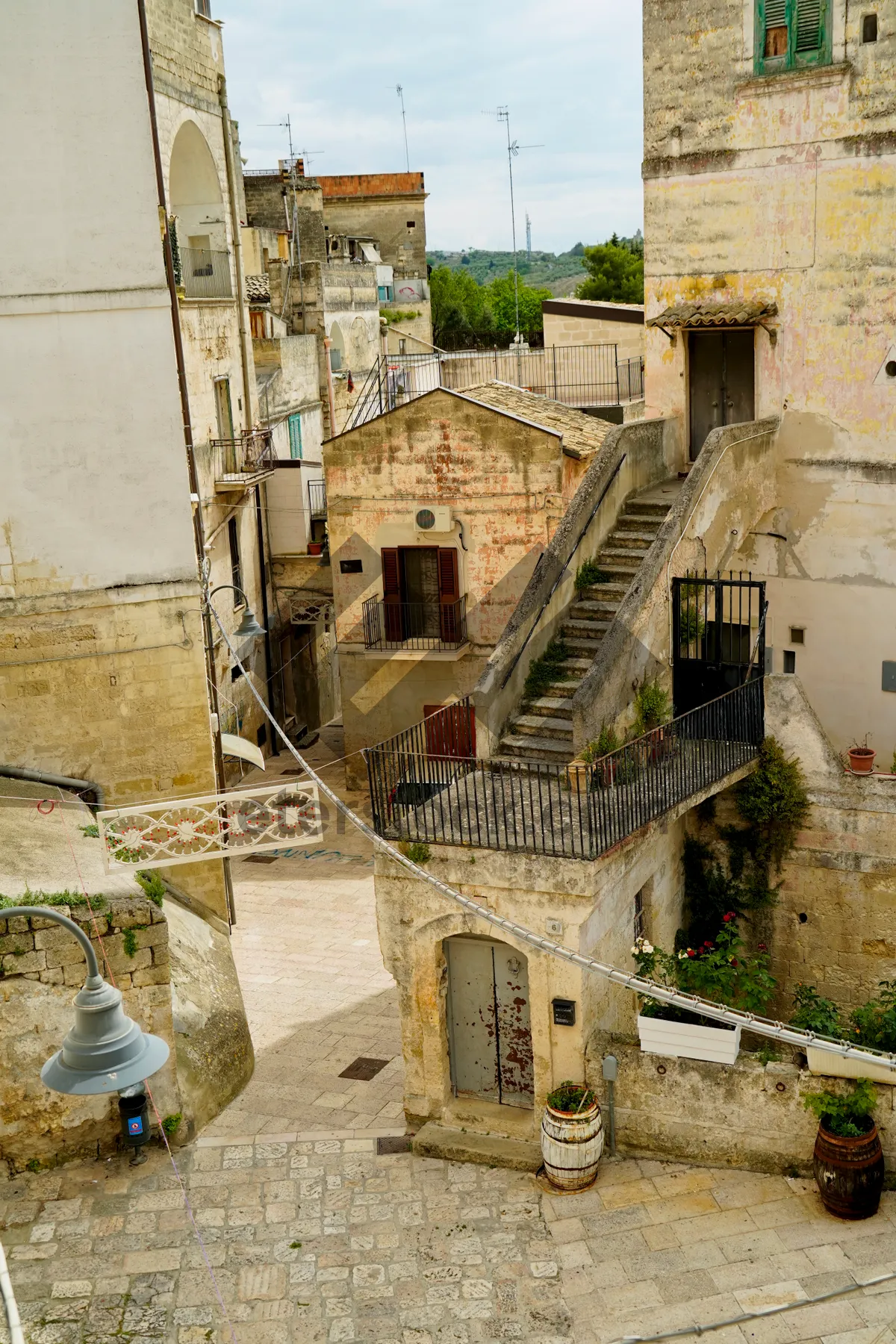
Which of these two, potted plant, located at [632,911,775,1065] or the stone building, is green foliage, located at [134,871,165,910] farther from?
potted plant, located at [632,911,775,1065]

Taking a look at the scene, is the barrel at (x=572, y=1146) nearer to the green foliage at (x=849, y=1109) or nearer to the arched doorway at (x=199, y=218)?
the green foliage at (x=849, y=1109)

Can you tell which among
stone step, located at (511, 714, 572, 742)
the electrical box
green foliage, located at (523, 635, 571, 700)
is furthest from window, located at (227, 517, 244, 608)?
the electrical box

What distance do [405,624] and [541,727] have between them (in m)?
9.15

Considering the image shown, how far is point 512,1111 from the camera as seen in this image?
42.6ft

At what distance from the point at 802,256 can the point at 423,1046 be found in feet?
34.8

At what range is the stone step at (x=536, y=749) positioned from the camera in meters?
13.8

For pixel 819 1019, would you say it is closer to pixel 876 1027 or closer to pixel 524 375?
pixel 876 1027

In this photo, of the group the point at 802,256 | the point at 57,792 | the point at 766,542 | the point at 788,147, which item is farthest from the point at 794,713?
the point at 57,792

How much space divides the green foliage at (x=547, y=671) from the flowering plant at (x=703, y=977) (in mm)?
2987

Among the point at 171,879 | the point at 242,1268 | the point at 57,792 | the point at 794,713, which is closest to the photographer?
the point at 242,1268

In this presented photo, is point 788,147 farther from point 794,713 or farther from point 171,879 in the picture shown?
point 171,879

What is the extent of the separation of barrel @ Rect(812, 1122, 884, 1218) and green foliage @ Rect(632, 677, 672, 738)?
4577 millimetres

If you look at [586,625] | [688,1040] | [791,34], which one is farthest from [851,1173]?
[791,34]

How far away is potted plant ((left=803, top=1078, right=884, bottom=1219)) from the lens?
442 inches
